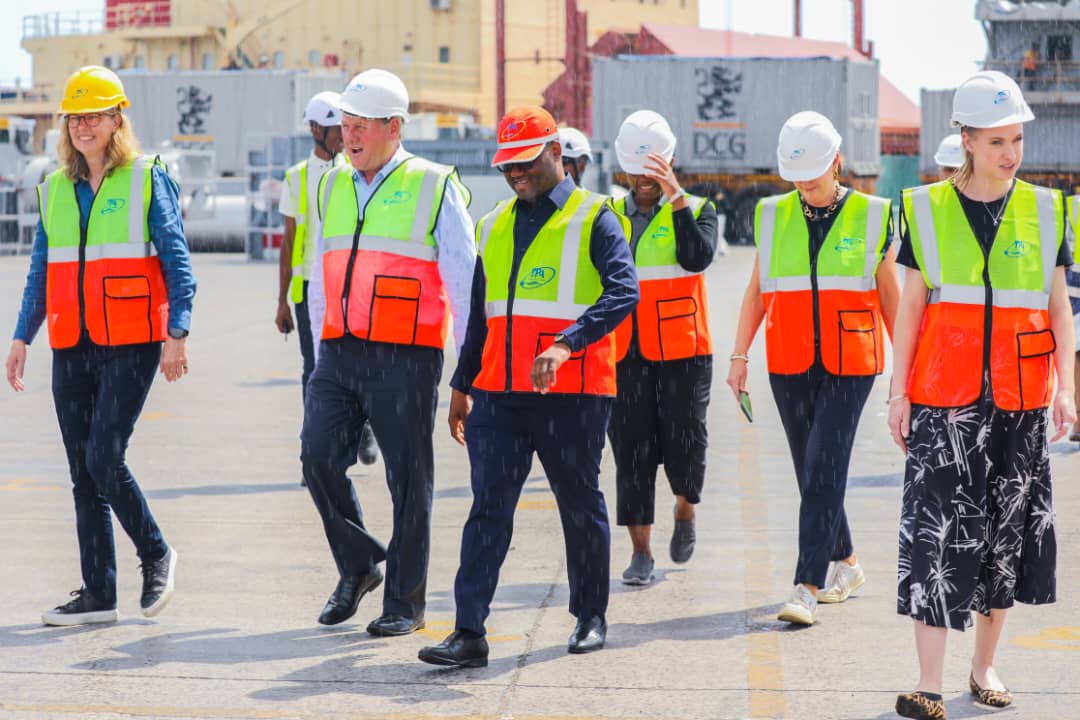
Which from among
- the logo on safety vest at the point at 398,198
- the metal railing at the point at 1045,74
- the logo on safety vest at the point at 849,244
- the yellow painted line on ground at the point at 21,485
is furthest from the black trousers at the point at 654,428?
the metal railing at the point at 1045,74

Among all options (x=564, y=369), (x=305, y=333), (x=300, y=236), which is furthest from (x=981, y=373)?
(x=305, y=333)

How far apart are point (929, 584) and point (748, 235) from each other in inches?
1585

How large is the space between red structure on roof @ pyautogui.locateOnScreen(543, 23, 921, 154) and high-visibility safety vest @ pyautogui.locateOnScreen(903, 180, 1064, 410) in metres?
54.0

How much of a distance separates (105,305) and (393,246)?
3.32 ft

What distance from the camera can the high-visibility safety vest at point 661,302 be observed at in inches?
273

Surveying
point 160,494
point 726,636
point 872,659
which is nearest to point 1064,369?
point 872,659

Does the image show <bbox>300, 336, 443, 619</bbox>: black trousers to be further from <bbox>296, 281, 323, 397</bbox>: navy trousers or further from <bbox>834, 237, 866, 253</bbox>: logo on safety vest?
<bbox>296, 281, 323, 397</bbox>: navy trousers

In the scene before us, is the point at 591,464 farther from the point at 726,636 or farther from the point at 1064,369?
the point at 1064,369

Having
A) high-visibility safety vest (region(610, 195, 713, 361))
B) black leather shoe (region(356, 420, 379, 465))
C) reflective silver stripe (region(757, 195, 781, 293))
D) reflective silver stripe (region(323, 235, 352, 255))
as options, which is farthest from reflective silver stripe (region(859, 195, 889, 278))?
black leather shoe (region(356, 420, 379, 465))

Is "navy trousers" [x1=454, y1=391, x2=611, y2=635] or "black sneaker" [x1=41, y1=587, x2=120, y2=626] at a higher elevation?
"navy trousers" [x1=454, y1=391, x2=611, y2=635]

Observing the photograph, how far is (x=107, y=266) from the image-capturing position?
616cm

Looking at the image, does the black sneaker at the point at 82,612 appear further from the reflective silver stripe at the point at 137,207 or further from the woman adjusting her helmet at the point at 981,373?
the woman adjusting her helmet at the point at 981,373

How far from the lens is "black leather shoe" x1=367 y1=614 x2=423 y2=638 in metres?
5.99

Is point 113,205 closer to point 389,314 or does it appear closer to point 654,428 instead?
point 389,314
